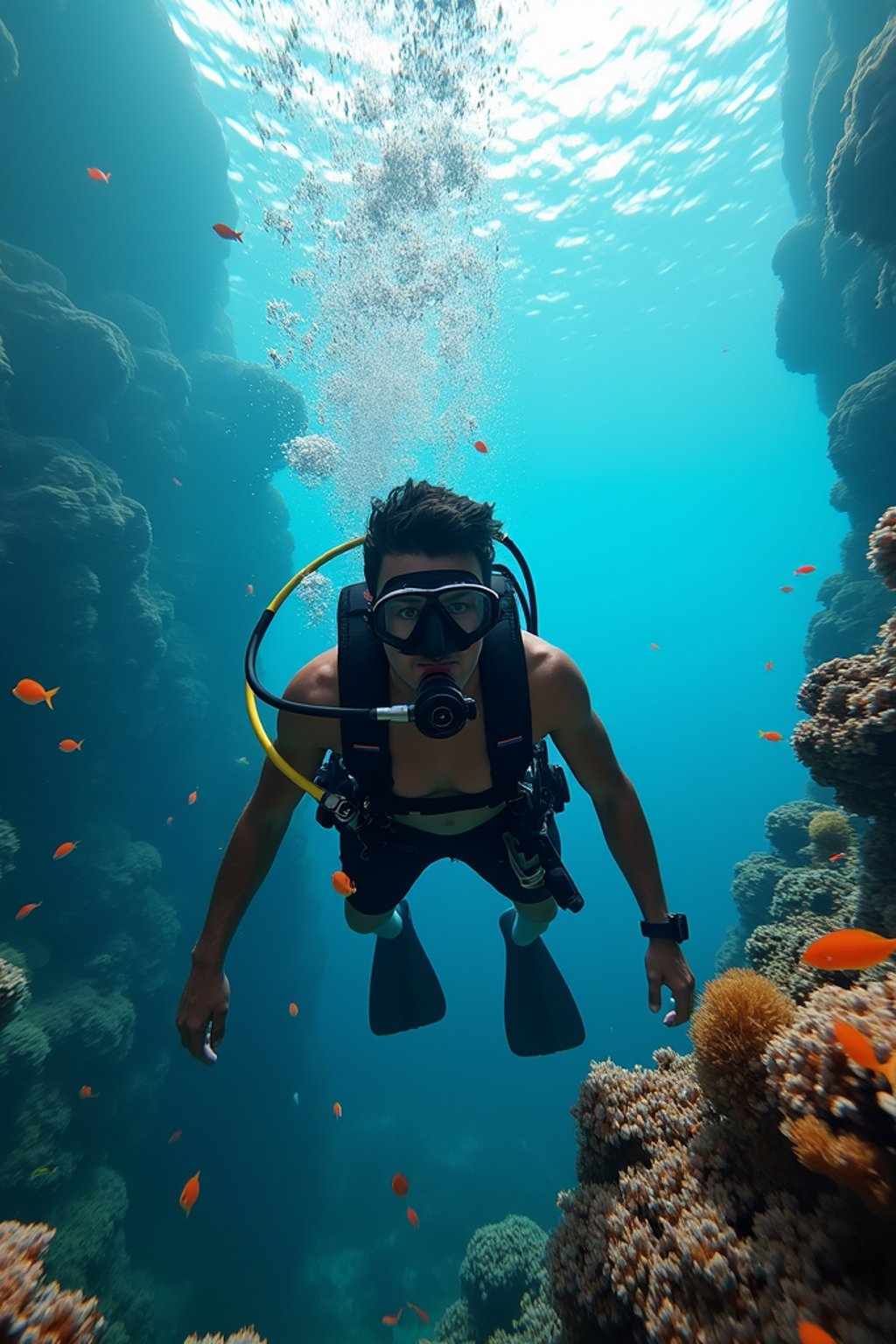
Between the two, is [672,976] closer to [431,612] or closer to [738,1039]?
[738,1039]

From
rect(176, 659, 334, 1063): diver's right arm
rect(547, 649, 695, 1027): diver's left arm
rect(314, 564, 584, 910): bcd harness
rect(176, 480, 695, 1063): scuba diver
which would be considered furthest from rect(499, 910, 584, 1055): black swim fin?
rect(176, 659, 334, 1063): diver's right arm

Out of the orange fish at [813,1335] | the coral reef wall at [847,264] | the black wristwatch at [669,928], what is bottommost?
the orange fish at [813,1335]

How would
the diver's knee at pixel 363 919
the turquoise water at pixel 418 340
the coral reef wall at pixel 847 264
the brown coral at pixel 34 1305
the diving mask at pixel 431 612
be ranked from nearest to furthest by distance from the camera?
the brown coral at pixel 34 1305
the diving mask at pixel 431 612
the diver's knee at pixel 363 919
the coral reef wall at pixel 847 264
the turquoise water at pixel 418 340

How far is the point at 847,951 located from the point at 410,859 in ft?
8.87

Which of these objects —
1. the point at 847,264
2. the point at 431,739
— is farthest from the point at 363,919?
the point at 847,264

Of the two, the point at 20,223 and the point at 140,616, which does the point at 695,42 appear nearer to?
the point at 20,223

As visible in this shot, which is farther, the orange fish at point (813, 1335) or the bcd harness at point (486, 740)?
the bcd harness at point (486, 740)

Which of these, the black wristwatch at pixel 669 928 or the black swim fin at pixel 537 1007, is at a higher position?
the black wristwatch at pixel 669 928

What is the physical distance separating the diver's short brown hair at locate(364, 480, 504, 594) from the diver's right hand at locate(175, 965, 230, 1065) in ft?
7.13

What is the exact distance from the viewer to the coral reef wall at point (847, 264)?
11148mm

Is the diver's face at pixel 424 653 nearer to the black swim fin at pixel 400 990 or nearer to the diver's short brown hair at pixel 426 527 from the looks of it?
the diver's short brown hair at pixel 426 527

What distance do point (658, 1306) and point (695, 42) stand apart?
2698 cm

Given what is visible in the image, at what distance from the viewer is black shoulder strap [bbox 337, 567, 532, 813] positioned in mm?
3023

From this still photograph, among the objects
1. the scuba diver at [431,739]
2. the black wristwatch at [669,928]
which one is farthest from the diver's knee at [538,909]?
the black wristwatch at [669,928]
